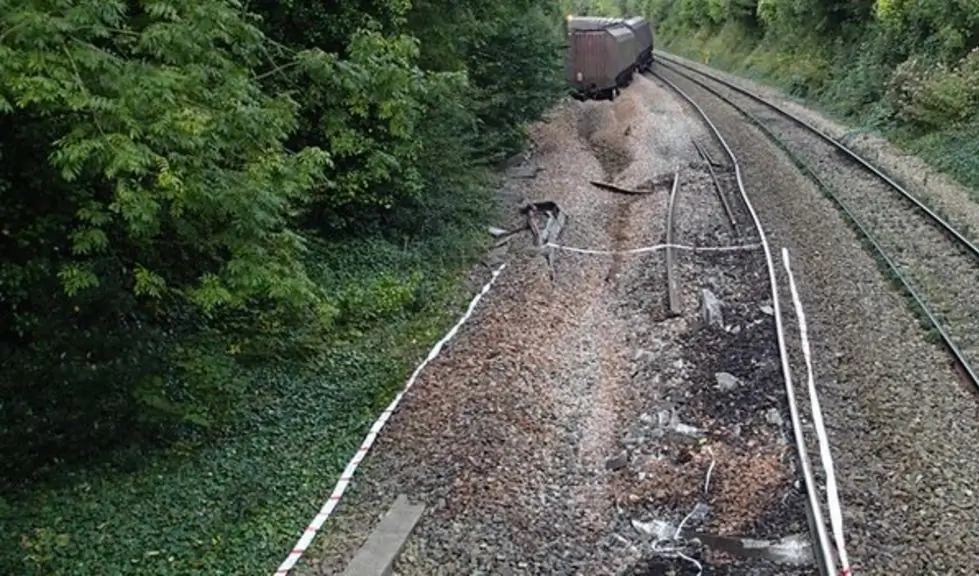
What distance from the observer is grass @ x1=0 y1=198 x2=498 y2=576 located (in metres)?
6.80

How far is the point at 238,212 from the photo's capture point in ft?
22.4

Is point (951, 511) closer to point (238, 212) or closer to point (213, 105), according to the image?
point (238, 212)

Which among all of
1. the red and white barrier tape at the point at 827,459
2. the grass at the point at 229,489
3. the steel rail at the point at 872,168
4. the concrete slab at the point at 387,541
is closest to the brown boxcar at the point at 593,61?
the steel rail at the point at 872,168

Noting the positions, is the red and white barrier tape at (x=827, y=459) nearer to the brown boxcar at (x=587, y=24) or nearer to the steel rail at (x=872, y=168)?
the steel rail at (x=872, y=168)

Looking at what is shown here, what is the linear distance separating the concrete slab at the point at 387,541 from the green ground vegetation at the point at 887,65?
1405 cm

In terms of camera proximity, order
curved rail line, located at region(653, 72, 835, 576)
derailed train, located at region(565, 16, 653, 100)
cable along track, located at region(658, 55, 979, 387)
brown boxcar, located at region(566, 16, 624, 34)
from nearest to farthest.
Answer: curved rail line, located at region(653, 72, 835, 576)
cable along track, located at region(658, 55, 979, 387)
derailed train, located at region(565, 16, 653, 100)
brown boxcar, located at region(566, 16, 624, 34)

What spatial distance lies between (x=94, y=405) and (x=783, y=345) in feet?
23.4

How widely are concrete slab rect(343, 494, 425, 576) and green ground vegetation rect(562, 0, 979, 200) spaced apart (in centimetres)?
1405

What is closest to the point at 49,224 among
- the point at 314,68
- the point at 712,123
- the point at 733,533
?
the point at 314,68

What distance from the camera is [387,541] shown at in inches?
283

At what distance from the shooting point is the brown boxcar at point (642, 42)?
37031 millimetres

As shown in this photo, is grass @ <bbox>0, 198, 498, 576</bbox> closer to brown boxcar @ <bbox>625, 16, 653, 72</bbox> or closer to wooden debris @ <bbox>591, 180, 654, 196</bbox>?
wooden debris @ <bbox>591, 180, 654, 196</bbox>

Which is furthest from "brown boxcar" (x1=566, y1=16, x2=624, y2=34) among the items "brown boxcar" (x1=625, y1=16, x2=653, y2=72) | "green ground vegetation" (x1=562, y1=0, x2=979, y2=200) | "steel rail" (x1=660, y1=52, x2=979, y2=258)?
"green ground vegetation" (x1=562, y1=0, x2=979, y2=200)

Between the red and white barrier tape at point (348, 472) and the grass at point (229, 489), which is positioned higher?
the red and white barrier tape at point (348, 472)
